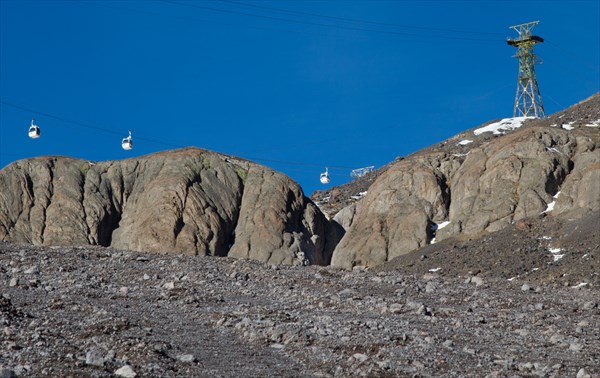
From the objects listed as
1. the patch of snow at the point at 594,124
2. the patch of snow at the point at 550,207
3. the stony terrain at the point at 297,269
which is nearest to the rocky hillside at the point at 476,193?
the patch of snow at the point at 550,207

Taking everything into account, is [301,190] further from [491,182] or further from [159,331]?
[159,331]

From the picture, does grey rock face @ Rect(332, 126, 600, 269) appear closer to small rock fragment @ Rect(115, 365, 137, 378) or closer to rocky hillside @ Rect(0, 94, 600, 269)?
rocky hillside @ Rect(0, 94, 600, 269)

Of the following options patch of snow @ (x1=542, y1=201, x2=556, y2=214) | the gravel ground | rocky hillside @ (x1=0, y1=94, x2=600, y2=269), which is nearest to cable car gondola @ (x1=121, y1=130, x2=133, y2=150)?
rocky hillside @ (x1=0, y1=94, x2=600, y2=269)

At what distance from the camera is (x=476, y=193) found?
76.8m

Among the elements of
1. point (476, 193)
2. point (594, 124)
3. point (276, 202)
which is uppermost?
point (594, 124)

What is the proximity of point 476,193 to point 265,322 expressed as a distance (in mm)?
55083

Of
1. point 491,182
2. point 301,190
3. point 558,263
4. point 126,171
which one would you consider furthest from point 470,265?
point 126,171

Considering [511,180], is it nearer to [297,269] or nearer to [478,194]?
[478,194]

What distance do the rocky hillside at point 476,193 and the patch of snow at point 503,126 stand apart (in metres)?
37.0

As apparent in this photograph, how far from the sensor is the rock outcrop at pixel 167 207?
72.3 m

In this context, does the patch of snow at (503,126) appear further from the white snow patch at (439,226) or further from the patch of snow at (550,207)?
the patch of snow at (550,207)

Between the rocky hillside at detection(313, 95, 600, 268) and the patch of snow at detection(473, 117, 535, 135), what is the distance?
121ft

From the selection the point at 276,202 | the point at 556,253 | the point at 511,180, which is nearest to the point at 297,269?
the point at 556,253

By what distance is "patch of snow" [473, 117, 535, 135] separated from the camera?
122312 mm
